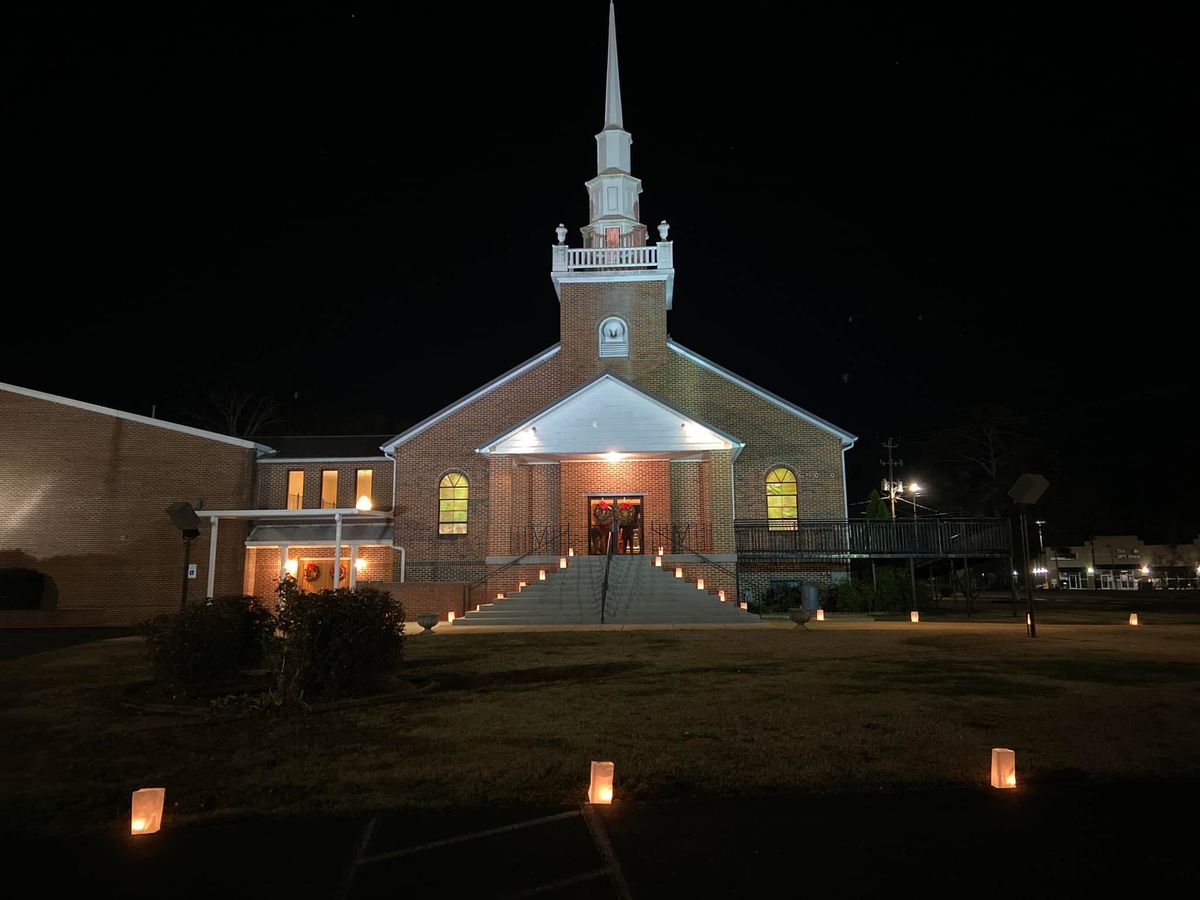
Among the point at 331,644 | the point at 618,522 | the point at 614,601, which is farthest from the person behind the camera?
the point at 618,522

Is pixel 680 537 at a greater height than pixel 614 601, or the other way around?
pixel 680 537

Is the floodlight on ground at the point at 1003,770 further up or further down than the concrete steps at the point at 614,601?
further down

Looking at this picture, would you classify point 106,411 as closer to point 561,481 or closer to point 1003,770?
point 561,481

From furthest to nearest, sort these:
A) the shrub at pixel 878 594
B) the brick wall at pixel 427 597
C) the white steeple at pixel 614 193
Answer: the white steeple at pixel 614 193, the shrub at pixel 878 594, the brick wall at pixel 427 597

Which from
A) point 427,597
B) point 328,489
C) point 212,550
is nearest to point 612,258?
point 328,489

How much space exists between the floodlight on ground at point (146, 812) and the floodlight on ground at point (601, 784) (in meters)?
2.80

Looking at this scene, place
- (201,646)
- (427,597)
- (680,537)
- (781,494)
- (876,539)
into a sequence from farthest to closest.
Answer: (781,494), (680,537), (876,539), (427,597), (201,646)

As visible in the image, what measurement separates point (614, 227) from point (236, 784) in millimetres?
28747

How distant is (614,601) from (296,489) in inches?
560

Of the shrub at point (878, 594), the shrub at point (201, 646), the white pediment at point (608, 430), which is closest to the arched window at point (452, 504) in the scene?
the white pediment at point (608, 430)

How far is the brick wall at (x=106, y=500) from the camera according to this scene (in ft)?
87.9

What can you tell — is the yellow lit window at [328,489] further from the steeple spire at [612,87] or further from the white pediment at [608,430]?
the steeple spire at [612,87]

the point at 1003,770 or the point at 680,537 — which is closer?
the point at 1003,770

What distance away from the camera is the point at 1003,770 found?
5.89 meters
